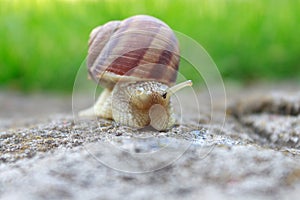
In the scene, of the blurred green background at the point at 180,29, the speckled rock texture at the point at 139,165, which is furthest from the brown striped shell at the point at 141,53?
the blurred green background at the point at 180,29

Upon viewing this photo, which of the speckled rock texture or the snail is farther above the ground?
the snail

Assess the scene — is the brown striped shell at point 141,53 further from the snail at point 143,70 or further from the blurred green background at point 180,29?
the blurred green background at point 180,29

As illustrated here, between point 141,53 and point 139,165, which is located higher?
point 141,53

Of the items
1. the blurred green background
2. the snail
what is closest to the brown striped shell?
the snail

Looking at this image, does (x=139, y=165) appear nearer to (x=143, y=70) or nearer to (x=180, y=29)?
(x=143, y=70)

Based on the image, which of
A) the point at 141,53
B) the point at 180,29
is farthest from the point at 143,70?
the point at 180,29

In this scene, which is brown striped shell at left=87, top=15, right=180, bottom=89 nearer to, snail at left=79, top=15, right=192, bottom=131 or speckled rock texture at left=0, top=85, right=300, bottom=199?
snail at left=79, top=15, right=192, bottom=131

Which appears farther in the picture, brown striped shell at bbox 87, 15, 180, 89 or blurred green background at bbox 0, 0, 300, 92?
blurred green background at bbox 0, 0, 300, 92
